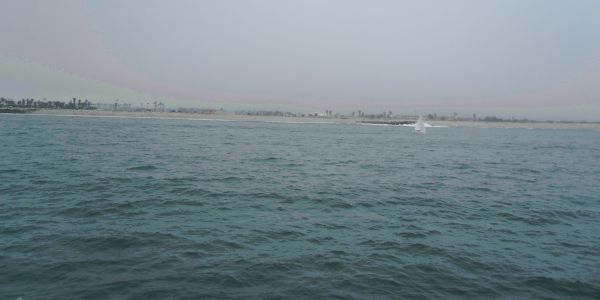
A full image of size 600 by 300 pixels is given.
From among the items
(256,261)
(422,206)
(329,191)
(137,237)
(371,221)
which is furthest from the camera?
(329,191)

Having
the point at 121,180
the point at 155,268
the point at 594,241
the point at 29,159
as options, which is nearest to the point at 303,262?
the point at 155,268

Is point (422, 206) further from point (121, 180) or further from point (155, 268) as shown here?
point (121, 180)

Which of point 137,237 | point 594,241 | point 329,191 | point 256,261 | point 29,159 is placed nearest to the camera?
point 256,261

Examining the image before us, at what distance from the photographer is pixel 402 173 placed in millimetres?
30172

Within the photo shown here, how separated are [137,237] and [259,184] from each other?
35.9ft

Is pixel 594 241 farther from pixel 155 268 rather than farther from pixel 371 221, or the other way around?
pixel 155 268

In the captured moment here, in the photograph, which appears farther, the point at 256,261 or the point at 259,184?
the point at 259,184

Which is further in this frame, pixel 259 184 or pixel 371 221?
pixel 259 184

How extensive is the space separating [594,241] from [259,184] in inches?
630

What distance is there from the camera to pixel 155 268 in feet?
31.9

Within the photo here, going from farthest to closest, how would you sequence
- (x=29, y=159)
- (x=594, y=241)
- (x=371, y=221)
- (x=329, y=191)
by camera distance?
(x=29, y=159), (x=329, y=191), (x=371, y=221), (x=594, y=241)

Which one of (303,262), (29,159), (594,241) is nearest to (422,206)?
(594,241)

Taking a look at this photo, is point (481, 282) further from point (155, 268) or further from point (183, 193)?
point (183, 193)

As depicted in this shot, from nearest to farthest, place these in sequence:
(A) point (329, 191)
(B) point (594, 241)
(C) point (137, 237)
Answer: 1. (C) point (137, 237)
2. (B) point (594, 241)
3. (A) point (329, 191)
